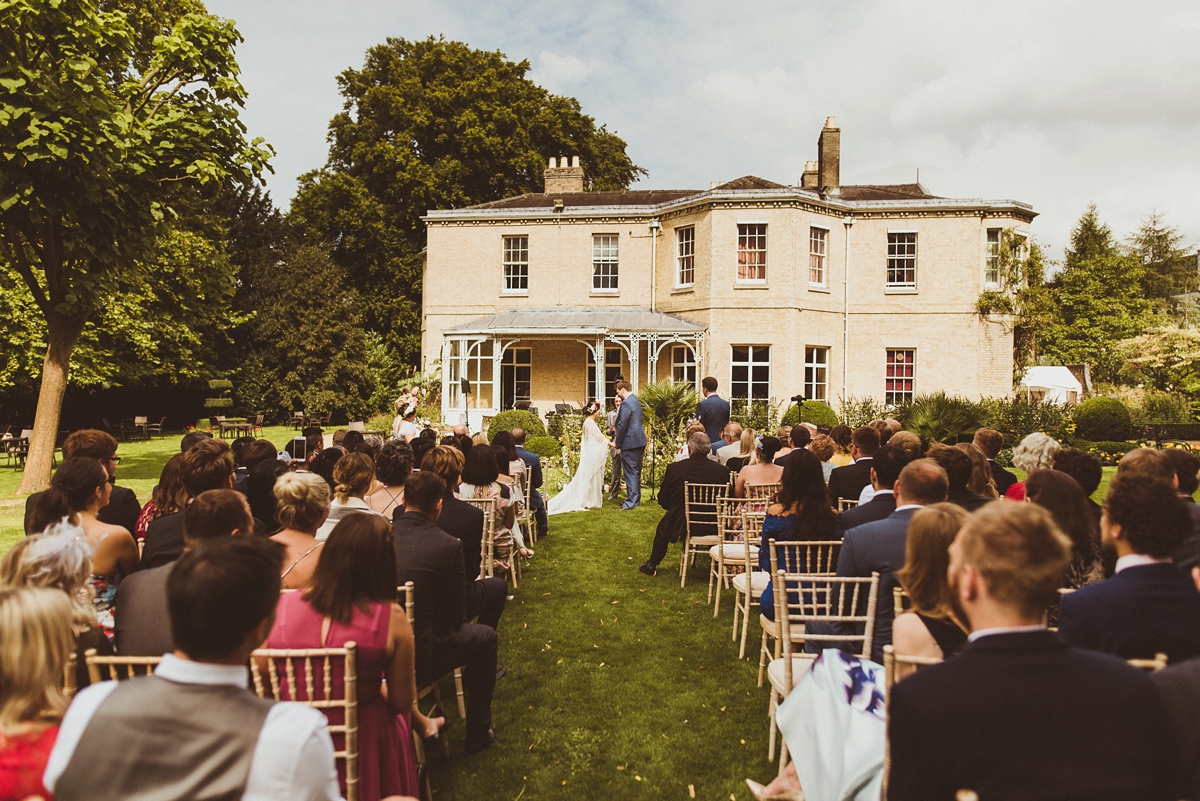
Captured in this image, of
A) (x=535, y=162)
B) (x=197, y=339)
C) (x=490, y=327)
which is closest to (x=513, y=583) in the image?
(x=490, y=327)

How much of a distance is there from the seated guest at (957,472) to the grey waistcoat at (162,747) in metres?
4.21

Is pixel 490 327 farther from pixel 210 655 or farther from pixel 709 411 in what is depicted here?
pixel 210 655

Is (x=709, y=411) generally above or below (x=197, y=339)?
below

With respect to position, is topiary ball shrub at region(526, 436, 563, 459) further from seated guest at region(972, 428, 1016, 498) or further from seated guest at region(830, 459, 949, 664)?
seated guest at region(830, 459, 949, 664)

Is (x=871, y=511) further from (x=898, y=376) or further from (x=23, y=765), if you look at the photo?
(x=898, y=376)

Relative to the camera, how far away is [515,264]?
2488cm

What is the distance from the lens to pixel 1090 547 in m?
3.85

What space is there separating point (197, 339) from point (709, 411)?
2238 cm

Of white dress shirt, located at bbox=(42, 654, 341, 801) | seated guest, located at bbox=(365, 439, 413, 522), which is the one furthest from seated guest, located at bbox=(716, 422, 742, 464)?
white dress shirt, located at bbox=(42, 654, 341, 801)

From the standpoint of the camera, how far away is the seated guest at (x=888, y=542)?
12.2 ft

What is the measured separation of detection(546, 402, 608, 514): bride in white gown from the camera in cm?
1244

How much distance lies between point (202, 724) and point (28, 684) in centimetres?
45

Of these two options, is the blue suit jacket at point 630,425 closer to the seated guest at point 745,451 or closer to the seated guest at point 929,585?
the seated guest at point 745,451

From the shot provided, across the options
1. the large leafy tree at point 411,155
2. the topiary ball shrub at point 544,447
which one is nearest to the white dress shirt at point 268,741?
the topiary ball shrub at point 544,447
